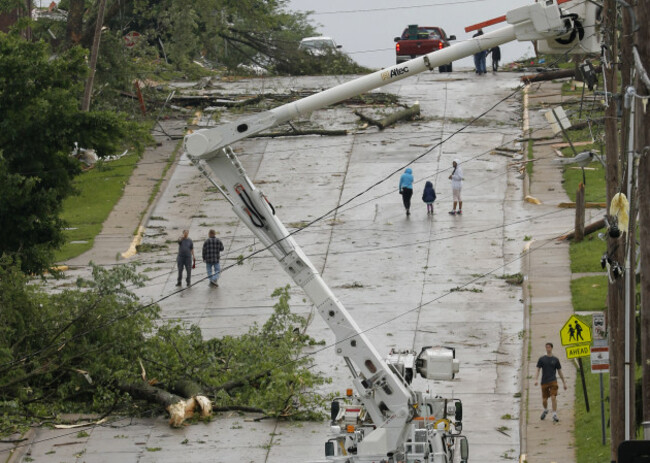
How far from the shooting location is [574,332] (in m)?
21.2

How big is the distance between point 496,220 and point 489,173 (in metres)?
4.97

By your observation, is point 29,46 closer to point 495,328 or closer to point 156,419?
point 156,419

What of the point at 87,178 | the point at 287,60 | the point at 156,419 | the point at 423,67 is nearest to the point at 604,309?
the point at 156,419

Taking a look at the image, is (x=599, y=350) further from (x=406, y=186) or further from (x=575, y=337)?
(x=406, y=186)

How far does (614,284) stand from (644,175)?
244cm

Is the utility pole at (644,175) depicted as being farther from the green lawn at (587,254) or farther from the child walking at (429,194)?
the child walking at (429,194)

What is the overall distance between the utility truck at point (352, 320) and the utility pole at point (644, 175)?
0.58 m

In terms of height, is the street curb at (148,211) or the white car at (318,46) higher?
the white car at (318,46)

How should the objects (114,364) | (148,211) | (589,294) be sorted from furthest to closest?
(148,211) < (589,294) < (114,364)

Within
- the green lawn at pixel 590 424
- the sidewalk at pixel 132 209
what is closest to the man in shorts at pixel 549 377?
the green lawn at pixel 590 424

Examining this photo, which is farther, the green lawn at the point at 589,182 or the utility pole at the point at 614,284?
the green lawn at the point at 589,182

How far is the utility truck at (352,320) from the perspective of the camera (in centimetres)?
1591

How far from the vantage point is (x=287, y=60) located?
183 feet

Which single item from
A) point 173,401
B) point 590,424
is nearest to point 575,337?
point 590,424
